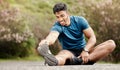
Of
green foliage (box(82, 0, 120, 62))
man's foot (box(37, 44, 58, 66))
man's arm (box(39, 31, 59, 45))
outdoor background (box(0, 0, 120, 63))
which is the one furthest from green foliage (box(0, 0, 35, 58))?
man's foot (box(37, 44, 58, 66))

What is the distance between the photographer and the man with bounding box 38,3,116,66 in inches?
344

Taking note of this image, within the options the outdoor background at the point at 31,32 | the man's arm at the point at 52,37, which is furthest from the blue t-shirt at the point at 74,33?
the outdoor background at the point at 31,32

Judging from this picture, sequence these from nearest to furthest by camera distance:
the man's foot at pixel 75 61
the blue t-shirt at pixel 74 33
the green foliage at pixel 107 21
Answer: the man's foot at pixel 75 61 → the blue t-shirt at pixel 74 33 → the green foliage at pixel 107 21

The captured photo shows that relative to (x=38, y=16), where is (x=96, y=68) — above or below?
above

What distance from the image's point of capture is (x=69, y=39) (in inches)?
351

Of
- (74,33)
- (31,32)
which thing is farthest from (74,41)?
(31,32)

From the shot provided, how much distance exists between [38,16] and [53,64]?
1498 cm

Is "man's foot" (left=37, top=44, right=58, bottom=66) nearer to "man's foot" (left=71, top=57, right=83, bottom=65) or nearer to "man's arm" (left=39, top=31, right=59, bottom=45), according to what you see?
"man's arm" (left=39, top=31, right=59, bottom=45)

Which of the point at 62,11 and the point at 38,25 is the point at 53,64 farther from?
the point at 38,25

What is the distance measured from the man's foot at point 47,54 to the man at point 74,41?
0.43 meters

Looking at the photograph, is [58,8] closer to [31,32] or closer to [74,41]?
[74,41]

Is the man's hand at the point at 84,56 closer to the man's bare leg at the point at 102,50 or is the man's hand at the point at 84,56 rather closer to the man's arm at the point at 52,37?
the man's bare leg at the point at 102,50

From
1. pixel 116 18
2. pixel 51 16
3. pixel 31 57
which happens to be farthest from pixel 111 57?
pixel 51 16

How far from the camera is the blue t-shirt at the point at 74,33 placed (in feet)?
29.2
